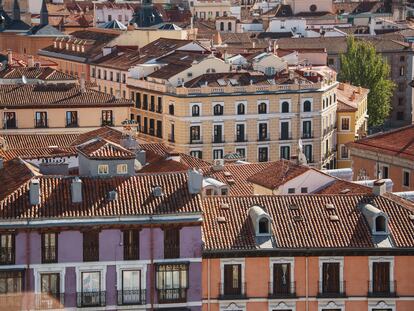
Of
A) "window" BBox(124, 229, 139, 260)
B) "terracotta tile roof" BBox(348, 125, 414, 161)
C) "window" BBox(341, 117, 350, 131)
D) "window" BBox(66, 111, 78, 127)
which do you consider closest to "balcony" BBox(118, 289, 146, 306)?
"window" BBox(124, 229, 139, 260)

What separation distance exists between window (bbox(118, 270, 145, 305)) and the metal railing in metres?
2.59

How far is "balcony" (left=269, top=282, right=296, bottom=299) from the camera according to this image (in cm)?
4881

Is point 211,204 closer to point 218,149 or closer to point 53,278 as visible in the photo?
point 53,278

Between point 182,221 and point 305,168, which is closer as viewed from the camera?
point 182,221

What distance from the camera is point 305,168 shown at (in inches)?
2391

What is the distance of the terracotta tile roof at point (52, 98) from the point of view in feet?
276

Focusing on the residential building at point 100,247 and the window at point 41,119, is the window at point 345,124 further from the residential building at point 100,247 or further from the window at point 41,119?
the residential building at point 100,247

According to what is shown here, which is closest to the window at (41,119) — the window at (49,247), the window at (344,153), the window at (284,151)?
the window at (284,151)

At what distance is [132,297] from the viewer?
4791 centimetres

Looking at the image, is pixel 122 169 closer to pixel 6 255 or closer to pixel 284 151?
pixel 6 255

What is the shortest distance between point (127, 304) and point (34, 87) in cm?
4111

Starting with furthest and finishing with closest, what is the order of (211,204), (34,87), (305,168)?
(34,87) < (305,168) < (211,204)

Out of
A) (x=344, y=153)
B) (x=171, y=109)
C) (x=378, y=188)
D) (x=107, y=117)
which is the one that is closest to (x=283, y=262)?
(x=378, y=188)

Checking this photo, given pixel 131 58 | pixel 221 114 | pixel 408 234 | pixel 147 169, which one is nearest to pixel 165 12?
pixel 131 58
